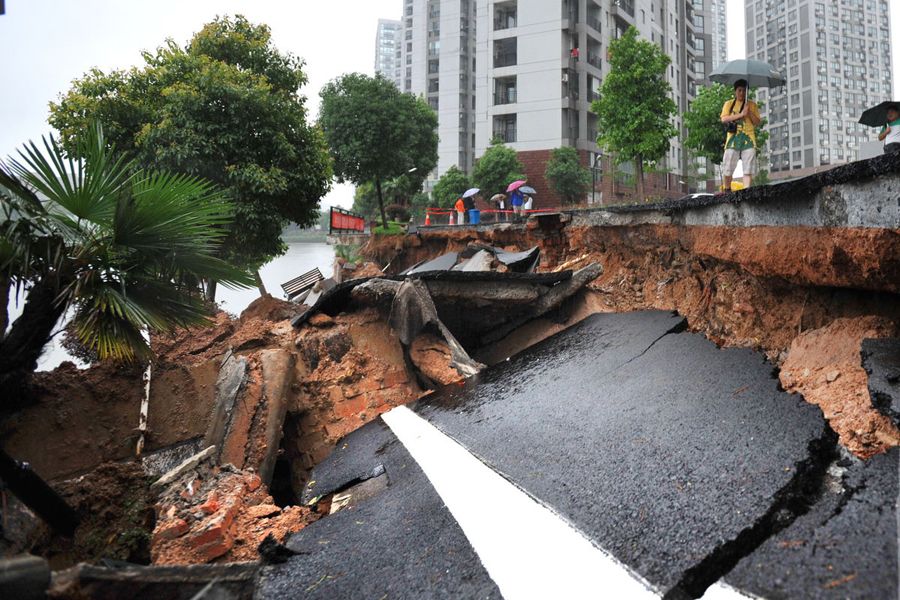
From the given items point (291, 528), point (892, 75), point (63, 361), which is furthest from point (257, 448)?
point (892, 75)

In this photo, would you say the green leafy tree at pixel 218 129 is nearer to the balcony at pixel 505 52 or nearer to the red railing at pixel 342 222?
the red railing at pixel 342 222

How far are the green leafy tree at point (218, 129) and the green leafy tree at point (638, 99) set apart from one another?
13181 mm

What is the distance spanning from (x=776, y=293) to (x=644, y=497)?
2.47 meters

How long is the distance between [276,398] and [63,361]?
90.5 inches

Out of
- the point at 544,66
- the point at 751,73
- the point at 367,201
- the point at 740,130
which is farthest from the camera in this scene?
the point at 367,201

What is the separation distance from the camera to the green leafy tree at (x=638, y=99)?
19.2 metres

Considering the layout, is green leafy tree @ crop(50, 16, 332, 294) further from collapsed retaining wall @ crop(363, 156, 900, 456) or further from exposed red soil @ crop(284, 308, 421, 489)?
collapsed retaining wall @ crop(363, 156, 900, 456)

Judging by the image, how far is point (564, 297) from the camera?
20.6 ft

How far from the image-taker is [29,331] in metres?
3.24

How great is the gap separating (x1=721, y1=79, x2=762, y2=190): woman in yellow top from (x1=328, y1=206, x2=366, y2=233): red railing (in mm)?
14866

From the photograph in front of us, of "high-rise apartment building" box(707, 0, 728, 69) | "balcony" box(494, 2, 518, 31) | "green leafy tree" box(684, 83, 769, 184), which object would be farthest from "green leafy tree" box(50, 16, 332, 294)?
"high-rise apartment building" box(707, 0, 728, 69)

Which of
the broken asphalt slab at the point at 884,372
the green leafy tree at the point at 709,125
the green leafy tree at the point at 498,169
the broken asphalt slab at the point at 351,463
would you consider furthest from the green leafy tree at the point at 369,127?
the broken asphalt slab at the point at 884,372

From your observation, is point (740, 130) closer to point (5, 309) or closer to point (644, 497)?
point (644, 497)

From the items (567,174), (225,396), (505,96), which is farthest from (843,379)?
(505,96)
